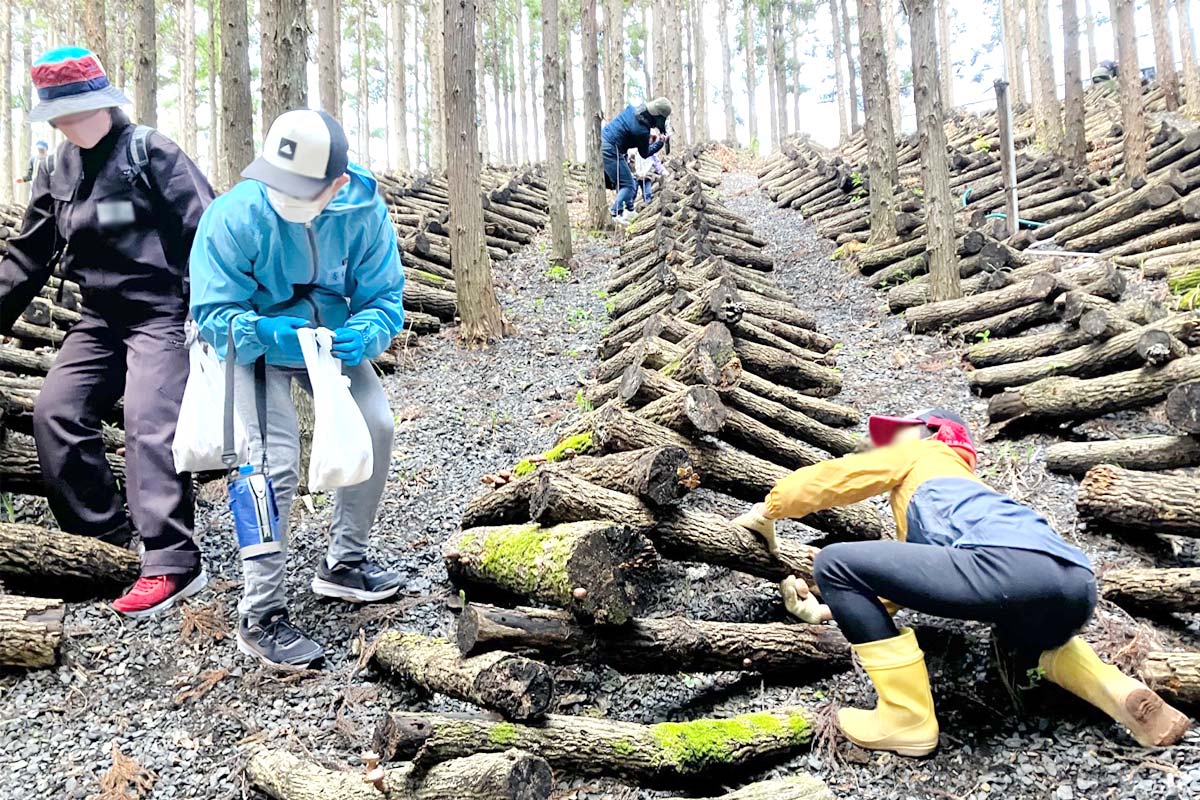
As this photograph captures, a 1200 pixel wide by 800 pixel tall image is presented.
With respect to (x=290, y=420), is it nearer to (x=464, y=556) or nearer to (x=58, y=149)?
(x=464, y=556)

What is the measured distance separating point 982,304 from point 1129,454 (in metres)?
2.74

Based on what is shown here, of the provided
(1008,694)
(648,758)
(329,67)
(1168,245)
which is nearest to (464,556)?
(648,758)

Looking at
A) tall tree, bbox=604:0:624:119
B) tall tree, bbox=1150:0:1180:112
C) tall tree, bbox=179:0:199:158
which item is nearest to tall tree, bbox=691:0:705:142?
tall tree, bbox=604:0:624:119

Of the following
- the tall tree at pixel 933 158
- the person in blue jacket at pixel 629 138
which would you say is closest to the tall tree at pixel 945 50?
the person in blue jacket at pixel 629 138

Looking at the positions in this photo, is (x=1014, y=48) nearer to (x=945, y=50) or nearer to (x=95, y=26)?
(x=945, y=50)

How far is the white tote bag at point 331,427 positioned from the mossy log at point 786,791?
159 centimetres

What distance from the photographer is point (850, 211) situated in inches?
503

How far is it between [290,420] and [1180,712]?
3.18 meters

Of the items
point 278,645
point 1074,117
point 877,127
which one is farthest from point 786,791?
point 1074,117

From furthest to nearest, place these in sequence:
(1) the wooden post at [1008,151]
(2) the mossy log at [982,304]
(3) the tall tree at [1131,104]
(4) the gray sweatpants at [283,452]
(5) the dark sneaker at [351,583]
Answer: (3) the tall tree at [1131,104], (1) the wooden post at [1008,151], (2) the mossy log at [982,304], (5) the dark sneaker at [351,583], (4) the gray sweatpants at [283,452]

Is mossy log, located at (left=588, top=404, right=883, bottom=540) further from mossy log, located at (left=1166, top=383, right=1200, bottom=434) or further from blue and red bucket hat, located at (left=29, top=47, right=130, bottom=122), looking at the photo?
blue and red bucket hat, located at (left=29, top=47, right=130, bottom=122)

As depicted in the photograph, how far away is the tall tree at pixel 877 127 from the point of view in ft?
34.5

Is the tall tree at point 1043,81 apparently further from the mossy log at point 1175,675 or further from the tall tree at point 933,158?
the mossy log at point 1175,675

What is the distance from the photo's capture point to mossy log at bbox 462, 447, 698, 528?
11.2 feet
